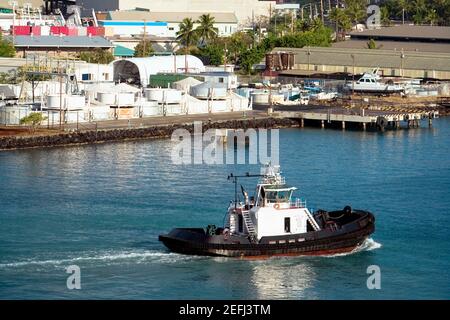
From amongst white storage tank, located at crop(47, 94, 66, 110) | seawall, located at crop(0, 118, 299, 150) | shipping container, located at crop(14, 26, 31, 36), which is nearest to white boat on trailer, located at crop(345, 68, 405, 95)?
seawall, located at crop(0, 118, 299, 150)

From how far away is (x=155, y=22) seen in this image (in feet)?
322

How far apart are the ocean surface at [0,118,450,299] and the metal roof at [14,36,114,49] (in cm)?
2662

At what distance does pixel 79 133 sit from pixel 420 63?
31.4 meters

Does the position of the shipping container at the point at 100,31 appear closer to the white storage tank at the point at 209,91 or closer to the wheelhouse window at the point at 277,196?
the white storage tank at the point at 209,91

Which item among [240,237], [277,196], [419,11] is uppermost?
[419,11]

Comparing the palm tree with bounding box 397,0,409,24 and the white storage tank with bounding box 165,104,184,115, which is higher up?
the palm tree with bounding box 397,0,409,24

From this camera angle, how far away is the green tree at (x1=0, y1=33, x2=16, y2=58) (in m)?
74.1

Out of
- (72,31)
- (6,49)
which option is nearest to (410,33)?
(72,31)

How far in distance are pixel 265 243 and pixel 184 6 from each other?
7570 cm

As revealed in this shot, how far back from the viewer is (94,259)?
31.5 metres

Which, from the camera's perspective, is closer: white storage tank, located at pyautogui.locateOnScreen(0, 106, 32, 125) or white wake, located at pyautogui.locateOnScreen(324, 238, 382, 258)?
Result: white wake, located at pyautogui.locateOnScreen(324, 238, 382, 258)

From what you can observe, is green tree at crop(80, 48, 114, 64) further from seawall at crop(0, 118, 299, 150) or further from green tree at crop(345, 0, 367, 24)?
green tree at crop(345, 0, 367, 24)

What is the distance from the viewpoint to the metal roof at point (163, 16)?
98.8m

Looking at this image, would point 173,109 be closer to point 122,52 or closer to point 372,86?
point 372,86
